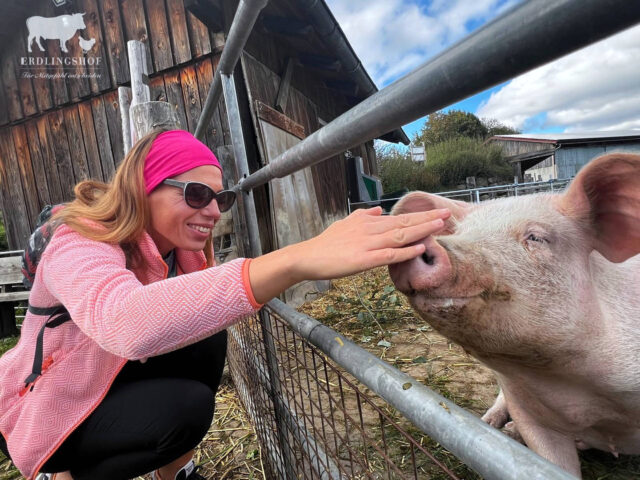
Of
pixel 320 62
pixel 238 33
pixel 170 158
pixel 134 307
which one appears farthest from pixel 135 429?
pixel 320 62

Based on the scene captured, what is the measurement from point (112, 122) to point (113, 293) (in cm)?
492

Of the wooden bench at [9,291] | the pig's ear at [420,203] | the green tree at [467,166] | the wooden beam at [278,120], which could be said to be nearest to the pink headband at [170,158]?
the pig's ear at [420,203]

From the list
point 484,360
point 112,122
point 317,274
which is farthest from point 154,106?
point 112,122

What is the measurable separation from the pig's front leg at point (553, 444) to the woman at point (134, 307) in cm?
123

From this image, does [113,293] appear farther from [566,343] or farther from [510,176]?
[510,176]

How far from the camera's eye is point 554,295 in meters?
1.15

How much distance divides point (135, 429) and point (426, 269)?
1.14 m

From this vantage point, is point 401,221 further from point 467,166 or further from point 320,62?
point 467,166

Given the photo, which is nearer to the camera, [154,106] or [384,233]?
[384,233]

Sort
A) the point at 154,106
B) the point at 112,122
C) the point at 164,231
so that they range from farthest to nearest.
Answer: the point at 112,122
the point at 154,106
the point at 164,231

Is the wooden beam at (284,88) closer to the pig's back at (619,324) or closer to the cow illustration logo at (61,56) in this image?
the cow illustration logo at (61,56)

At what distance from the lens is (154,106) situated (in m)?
2.33

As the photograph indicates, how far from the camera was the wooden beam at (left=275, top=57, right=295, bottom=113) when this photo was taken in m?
5.04

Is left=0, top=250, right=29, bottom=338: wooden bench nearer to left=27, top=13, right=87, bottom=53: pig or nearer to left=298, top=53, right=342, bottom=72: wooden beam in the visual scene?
left=27, top=13, right=87, bottom=53: pig
